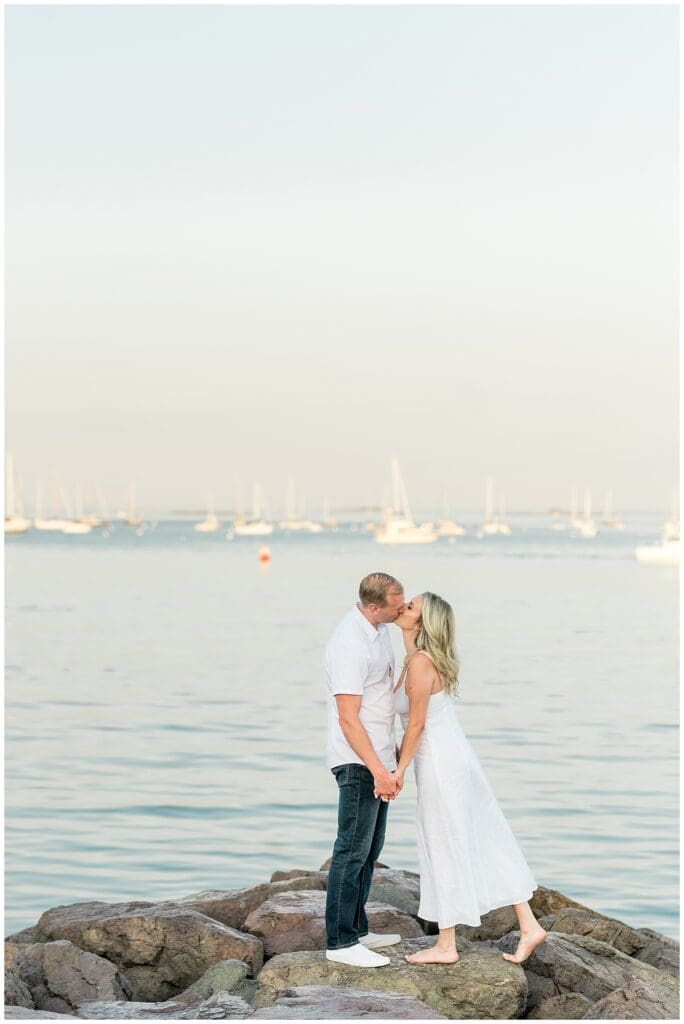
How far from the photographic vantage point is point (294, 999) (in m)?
5.25

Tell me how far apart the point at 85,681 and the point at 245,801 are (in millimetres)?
11081

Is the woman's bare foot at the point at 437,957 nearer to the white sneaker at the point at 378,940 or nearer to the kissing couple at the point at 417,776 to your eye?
the kissing couple at the point at 417,776

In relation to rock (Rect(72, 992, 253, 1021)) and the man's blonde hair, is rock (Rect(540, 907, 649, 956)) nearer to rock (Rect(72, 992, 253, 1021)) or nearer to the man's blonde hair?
rock (Rect(72, 992, 253, 1021))

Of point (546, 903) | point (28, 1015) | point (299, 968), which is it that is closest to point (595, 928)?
point (546, 903)

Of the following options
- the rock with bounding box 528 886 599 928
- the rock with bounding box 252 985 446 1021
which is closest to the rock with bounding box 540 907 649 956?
the rock with bounding box 528 886 599 928

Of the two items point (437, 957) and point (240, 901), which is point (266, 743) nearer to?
point (240, 901)

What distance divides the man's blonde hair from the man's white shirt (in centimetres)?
7

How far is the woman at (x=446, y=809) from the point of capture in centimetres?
559

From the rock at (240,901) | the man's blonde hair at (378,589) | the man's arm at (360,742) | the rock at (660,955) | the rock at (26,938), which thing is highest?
the man's blonde hair at (378,589)

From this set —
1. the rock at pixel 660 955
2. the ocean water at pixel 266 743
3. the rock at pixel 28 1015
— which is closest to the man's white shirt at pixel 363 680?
the rock at pixel 28 1015

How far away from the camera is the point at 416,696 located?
5590mm

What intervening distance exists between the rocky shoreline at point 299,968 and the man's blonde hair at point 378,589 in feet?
4.77

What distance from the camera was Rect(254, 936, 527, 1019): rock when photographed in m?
5.47

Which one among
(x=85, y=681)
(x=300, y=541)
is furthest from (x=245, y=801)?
(x=300, y=541)
